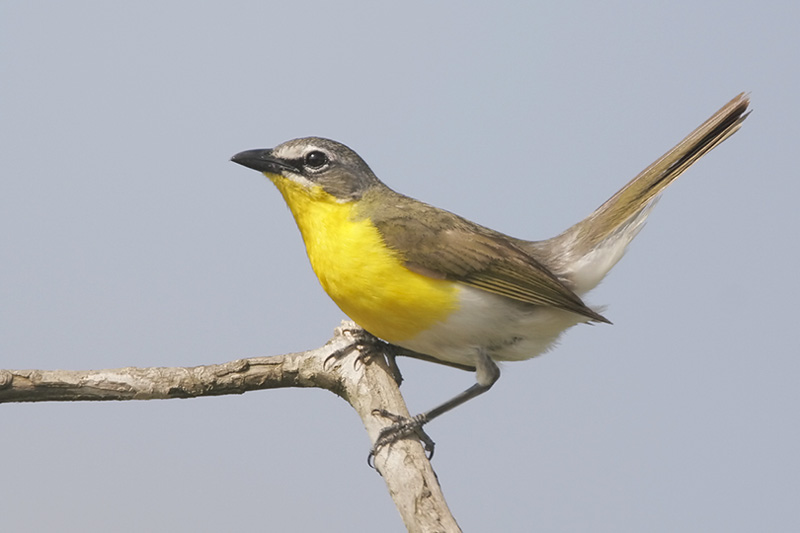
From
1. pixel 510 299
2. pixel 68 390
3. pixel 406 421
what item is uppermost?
pixel 68 390

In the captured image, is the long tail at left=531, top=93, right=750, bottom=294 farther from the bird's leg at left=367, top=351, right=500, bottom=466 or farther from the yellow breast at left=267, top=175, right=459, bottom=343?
the yellow breast at left=267, top=175, right=459, bottom=343

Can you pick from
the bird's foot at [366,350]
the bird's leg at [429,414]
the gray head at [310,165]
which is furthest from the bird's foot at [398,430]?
the gray head at [310,165]

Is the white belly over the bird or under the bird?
under

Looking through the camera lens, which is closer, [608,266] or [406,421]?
[406,421]

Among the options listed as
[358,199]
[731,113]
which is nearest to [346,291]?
[358,199]

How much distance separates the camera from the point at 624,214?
5906mm

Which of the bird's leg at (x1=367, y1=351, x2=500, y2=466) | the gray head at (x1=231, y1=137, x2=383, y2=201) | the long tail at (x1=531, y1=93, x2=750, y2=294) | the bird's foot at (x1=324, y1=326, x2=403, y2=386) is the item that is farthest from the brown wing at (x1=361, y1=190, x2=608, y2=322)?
the bird's foot at (x1=324, y1=326, x2=403, y2=386)

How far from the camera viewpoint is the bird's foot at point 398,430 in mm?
5145

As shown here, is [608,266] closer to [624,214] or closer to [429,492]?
[624,214]

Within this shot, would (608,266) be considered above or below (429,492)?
above

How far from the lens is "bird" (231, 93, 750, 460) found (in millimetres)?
5113

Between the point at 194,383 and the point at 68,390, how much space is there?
0.77 m

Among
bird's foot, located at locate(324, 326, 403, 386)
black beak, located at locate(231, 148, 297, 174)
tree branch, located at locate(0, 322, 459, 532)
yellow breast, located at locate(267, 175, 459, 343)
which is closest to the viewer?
tree branch, located at locate(0, 322, 459, 532)

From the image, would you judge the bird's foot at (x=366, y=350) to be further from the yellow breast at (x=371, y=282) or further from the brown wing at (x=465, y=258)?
the brown wing at (x=465, y=258)
